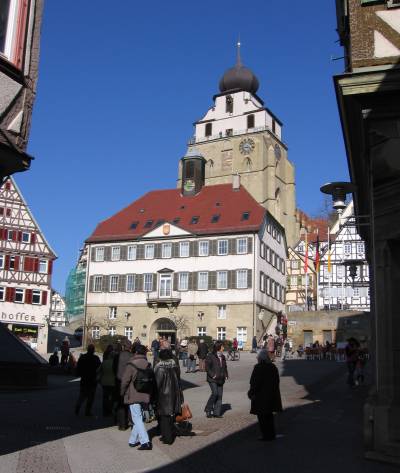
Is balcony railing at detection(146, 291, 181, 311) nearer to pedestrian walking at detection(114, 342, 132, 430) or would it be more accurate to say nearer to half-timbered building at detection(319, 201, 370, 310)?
half-timbered building at detection(319, 201, 370, 310)

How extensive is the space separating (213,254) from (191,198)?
1029cm

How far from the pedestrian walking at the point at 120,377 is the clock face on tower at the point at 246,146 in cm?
7638

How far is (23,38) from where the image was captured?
9.95 metres

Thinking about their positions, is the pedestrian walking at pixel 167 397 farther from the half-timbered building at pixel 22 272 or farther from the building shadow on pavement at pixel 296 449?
the half-timbered building at pixel 22 272

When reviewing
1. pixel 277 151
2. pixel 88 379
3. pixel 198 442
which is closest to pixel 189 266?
pixel 277 151

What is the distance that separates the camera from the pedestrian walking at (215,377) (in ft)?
46.2

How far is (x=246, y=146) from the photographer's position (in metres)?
90.0

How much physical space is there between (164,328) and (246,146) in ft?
130

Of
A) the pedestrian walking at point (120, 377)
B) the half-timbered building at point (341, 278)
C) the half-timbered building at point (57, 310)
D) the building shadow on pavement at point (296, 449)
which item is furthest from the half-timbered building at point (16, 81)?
the half-timbered building at point (57, 310)

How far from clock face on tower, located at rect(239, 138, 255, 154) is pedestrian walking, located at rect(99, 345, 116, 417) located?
7648cm

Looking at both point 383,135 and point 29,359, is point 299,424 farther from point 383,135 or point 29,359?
point 29,359

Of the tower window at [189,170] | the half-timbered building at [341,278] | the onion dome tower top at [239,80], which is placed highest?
the onion dome tower top at [239,80]

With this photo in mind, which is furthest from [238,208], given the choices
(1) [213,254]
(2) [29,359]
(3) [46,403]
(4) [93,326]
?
(3) [46,403]

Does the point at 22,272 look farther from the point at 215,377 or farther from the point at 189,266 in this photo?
the point at 215,377
